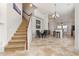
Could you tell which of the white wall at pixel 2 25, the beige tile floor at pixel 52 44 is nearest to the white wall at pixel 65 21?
the beige tile floor at pixel 52 44

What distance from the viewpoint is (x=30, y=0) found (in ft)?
9.20

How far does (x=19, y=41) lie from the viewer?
11.7 feet

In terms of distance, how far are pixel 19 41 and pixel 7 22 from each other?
2.09 ft

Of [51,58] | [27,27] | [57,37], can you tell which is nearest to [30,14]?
[27,27]

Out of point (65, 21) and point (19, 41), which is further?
point (65, 21)

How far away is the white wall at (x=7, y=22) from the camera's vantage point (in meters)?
3.07

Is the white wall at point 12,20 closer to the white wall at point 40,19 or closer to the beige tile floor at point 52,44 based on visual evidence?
the white wall at point 40,19

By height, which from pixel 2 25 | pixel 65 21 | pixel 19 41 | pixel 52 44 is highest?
pixel 65 21

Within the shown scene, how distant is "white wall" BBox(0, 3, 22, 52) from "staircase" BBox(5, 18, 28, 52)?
0.35ft

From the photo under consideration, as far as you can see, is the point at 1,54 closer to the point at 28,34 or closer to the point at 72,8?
the point at 28,34

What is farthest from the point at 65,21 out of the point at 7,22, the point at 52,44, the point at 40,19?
the point at 7,22

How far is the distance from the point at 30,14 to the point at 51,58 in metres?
1.64

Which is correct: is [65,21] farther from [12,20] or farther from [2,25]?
[2,25]

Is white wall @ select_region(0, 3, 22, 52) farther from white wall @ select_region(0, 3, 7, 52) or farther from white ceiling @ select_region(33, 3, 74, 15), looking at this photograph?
white ceiling @ select_region(33, 3, 74, 15)
